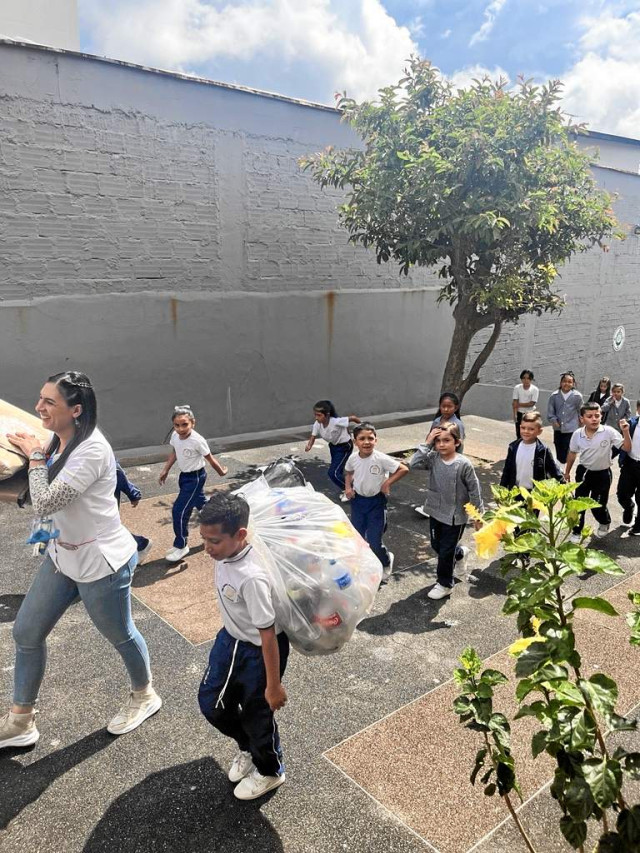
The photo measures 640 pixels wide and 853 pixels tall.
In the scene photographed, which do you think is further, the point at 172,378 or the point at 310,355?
the point at 310,355

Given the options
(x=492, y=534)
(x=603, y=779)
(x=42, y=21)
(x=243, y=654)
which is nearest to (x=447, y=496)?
(x=243, y=654)

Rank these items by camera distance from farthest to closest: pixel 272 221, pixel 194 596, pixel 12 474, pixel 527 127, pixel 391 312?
pixel 391 312 < pixel 272 221 < pixel 527 127 < pixel 194 596 < pixel 12 474

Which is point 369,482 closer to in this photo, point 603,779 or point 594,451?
point 594,451

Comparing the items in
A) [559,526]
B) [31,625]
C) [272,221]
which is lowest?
[31,625]

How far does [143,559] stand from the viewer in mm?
5734

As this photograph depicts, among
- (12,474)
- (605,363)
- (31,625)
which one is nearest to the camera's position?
(31,625)

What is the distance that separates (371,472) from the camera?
5246mm

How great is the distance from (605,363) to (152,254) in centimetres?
1363

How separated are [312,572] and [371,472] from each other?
2420mm

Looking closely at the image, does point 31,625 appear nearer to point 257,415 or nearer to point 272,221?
point 257,415

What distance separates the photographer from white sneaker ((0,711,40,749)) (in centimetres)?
322

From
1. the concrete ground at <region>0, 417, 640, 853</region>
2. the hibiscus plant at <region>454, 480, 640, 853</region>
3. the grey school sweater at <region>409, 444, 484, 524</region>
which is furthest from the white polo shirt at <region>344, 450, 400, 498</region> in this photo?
the hibiscus plant at <region>454, 480, 640, 853</region>

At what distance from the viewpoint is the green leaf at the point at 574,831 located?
1.58 meters

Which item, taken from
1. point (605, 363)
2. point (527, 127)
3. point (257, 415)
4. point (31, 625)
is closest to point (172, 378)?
point (257, 415)
